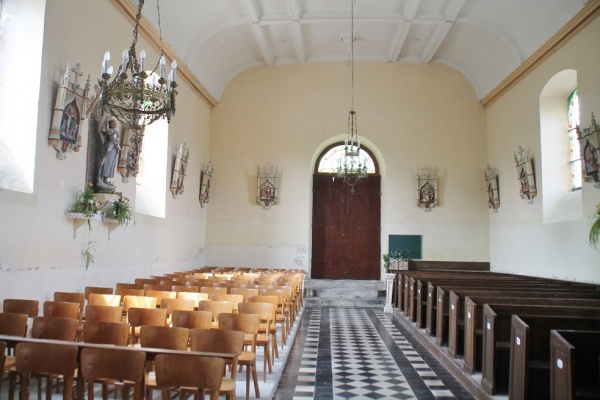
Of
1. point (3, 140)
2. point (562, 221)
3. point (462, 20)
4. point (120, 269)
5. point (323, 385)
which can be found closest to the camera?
point (323, 385)

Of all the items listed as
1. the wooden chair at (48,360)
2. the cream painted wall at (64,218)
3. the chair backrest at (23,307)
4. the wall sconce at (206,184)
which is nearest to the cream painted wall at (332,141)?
the wall sconce at (206,184)

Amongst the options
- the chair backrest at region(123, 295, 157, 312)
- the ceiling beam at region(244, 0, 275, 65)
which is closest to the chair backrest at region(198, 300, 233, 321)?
the chair backrest at region(123, 295, 157, 312)

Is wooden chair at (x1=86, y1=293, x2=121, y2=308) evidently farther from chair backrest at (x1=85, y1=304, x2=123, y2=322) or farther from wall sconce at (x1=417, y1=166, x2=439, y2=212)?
wall sconce at (x1=417, y1=166, x2=439, y2=212)

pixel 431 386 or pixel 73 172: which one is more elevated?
pixel 73 172

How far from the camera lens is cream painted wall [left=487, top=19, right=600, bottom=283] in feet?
31.6

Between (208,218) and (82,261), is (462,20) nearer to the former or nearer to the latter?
(208,218)

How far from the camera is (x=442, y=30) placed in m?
13.4

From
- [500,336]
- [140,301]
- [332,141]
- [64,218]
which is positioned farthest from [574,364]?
[332,141]

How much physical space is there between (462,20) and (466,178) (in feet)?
15.9

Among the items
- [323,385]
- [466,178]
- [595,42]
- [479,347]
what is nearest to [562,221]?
[595,42]

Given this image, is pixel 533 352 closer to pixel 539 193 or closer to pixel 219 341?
pixel 219 341

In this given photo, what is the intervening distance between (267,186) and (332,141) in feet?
8.51

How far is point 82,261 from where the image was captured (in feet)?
26.7

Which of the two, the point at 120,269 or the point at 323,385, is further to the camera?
the point at 120,269
